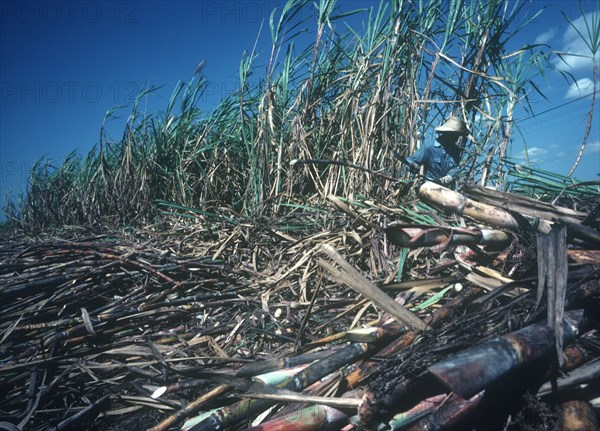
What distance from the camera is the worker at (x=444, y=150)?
3.33 m

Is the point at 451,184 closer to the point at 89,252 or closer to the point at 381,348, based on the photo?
the point at 381,348

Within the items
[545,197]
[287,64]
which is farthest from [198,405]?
[287,64]

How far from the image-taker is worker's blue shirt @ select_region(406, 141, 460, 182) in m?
3.29

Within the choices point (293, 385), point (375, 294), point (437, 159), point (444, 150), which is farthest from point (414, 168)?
point (293, 385)

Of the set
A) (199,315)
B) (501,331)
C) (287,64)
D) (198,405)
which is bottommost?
(501,331)

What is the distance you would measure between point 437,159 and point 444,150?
215mm

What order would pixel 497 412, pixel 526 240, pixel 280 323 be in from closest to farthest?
pixel 497 412
pixel 526 240
pixel 280 323

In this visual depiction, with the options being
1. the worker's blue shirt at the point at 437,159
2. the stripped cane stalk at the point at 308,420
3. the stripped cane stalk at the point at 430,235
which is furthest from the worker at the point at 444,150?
the stripped cane stalk at the point at 308,420

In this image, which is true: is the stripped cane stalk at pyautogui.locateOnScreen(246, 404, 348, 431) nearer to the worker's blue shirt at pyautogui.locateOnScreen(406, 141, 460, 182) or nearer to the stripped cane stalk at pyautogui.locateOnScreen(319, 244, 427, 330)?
the stripped cane stalk at pyautogui.locateOnScreen(319, 244, 427, 330)

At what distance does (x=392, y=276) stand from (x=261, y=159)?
1973 mm

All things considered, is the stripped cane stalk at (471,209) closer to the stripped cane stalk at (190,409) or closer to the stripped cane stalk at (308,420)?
the stripped cane stalk at (308,420)

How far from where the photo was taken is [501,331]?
1386 mm

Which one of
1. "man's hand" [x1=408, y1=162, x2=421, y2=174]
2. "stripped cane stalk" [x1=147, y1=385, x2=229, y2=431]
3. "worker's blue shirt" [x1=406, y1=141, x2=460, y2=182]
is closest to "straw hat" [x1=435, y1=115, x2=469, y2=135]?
"worker's blue shirt" [x1=406, y1=141, x2=460, y2=182]

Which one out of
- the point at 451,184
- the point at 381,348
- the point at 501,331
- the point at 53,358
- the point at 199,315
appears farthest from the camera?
the point at 451,184
